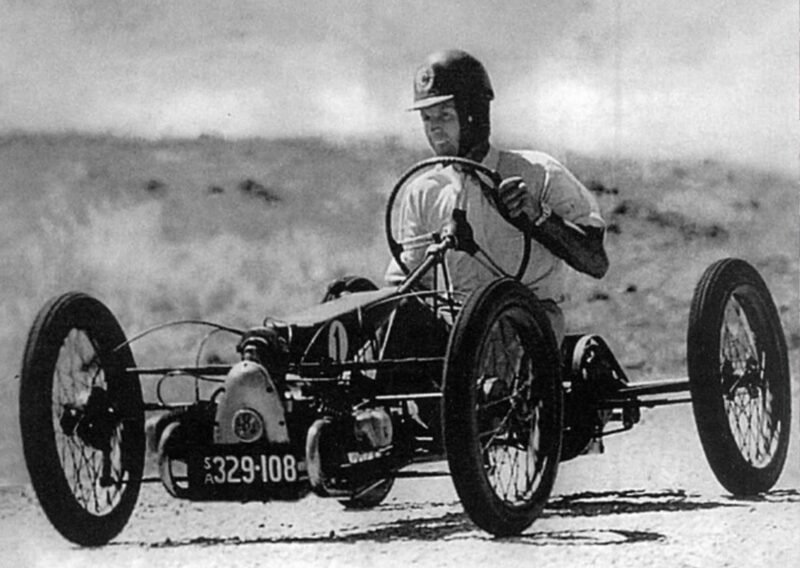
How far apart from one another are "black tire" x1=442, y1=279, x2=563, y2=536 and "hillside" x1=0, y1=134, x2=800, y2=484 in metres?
0.52

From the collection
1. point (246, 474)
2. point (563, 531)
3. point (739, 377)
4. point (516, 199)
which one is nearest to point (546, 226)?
point (516, 199)

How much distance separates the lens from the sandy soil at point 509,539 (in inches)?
152

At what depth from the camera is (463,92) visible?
4.08 m

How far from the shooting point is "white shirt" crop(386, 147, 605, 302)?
13.2 ft

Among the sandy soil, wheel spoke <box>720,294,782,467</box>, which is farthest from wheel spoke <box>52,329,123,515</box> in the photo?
wheel spoke <box>720,294,782,467</box>

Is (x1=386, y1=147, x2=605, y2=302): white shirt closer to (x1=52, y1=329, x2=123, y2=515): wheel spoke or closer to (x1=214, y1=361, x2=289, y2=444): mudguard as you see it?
(x1=214, y1=361, x2=289, y2=444): mudguard

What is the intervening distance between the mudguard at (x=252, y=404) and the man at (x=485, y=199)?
0.71m

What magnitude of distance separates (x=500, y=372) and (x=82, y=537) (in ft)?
4.42

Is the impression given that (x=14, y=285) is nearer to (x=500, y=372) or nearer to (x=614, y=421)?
(x=500, y=372)

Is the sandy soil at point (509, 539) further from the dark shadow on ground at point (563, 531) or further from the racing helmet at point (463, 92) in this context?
the racing helmet at point (463, 92)

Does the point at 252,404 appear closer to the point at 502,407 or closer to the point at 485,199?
the point at 502,407

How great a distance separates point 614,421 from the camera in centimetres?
417

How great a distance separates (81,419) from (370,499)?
93 centimetres

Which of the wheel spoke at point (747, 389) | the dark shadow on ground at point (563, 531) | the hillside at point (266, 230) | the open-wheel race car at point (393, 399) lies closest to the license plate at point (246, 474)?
the open-wheel race car at point (393, 399)
